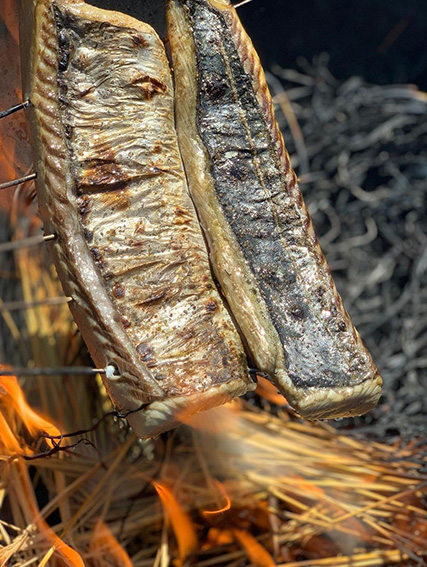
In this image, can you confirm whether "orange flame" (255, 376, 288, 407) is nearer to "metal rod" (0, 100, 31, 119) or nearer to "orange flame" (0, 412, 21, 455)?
"orange flame" (0, 412, 21, 455)

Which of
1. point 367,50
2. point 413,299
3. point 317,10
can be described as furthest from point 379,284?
point 317,10

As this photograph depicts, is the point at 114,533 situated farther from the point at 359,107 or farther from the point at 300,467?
the point at 359,107

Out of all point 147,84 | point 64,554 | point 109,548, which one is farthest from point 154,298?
point 109,548

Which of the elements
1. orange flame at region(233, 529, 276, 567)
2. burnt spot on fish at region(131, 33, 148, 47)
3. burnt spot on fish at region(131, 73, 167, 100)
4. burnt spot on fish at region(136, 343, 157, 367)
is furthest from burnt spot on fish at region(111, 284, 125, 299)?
orange flame at region(233, 529, 276, 567)

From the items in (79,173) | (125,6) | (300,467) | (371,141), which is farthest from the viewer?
(371,141)

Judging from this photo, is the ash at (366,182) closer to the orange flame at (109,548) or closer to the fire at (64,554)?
the orange flame at (109,548)

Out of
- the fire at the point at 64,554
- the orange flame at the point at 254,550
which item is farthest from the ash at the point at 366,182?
the fire at the point at 64,554
